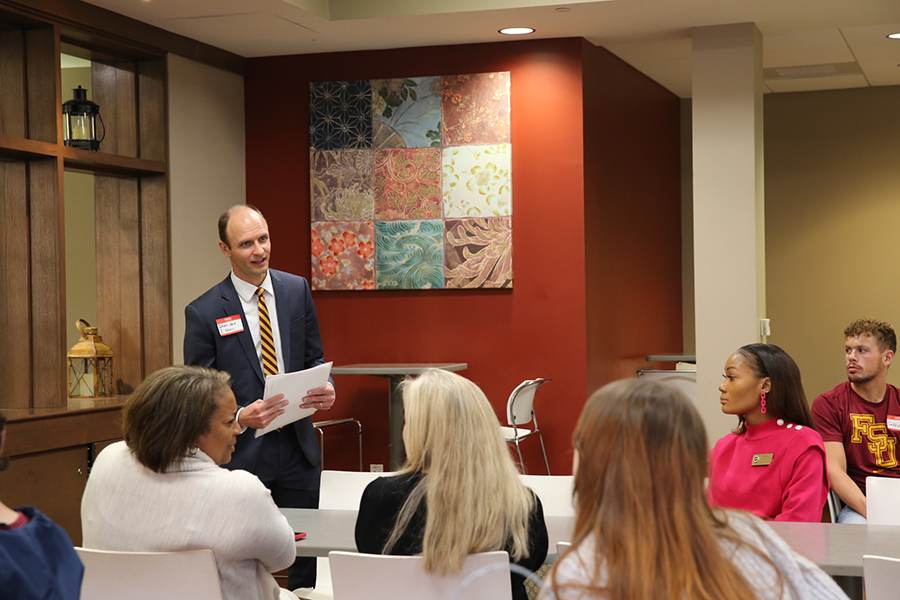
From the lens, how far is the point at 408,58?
20.0 feet

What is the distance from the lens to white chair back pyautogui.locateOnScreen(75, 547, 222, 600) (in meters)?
2.15

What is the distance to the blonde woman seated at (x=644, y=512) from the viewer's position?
129cm

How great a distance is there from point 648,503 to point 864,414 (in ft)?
9.65

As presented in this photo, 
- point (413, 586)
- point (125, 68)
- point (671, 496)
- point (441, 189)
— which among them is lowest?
point (413, 586)

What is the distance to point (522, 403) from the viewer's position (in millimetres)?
5520

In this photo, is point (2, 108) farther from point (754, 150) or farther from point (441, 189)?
point (754, 150)

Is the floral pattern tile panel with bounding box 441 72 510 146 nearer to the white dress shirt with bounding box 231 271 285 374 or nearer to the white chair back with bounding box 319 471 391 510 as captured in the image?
the white dress shirt with bounding box 231 271 285 374

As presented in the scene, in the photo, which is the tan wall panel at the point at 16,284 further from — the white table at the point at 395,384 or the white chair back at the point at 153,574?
the white chair back at the point at 153,574

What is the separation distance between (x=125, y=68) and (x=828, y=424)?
14.1ft

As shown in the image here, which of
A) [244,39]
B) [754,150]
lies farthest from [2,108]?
[754,150]

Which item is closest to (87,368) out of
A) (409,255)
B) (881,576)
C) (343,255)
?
(343,255)

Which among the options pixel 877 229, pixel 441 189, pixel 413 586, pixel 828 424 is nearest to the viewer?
pixel 413 586

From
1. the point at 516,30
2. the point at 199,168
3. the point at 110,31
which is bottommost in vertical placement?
the point at 199,168

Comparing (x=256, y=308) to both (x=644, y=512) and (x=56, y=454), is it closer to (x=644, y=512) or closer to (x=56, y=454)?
(x=56, y=454)
